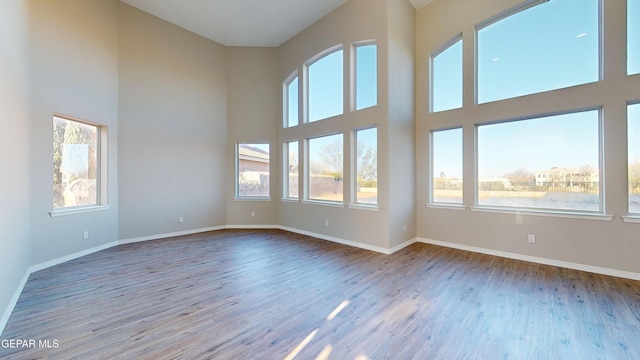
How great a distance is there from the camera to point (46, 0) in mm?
3609

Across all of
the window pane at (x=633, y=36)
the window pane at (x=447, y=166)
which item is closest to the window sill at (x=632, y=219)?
the window pane at (x=633, y=36)

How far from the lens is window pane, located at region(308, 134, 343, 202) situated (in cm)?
526

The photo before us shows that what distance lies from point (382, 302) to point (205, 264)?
2609 mm

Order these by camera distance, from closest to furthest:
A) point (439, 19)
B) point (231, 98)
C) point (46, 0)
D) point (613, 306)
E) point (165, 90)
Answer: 1. point (613, 306)
2. point (46, 0)
3. point (439, 19)
4. point (165, 90)
5. point (231, 98)

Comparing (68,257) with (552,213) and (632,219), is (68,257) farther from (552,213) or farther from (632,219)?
(632,219)

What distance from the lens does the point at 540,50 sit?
3.86 metres

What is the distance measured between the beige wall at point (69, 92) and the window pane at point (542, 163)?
6.63m

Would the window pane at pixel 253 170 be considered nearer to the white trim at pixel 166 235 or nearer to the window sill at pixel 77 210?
the white trim at pixel 166 235

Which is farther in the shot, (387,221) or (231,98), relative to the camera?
(231,98)

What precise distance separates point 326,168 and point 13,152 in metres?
4.42

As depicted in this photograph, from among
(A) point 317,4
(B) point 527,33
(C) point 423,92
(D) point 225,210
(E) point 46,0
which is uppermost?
(A) point 317,4

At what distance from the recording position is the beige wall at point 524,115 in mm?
3225

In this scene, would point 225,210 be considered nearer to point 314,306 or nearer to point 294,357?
point 314,306

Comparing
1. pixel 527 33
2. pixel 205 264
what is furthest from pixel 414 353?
pixel 527 33
